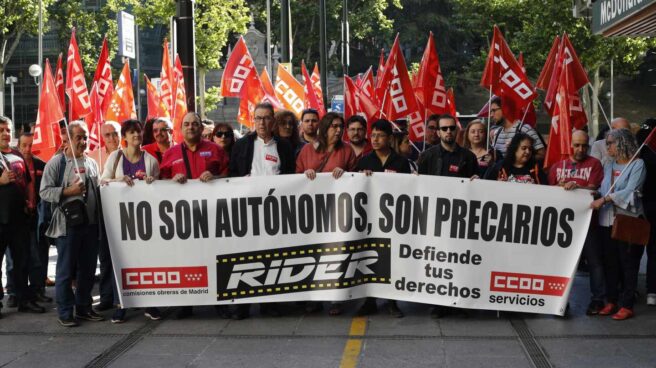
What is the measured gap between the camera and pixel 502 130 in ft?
36.2

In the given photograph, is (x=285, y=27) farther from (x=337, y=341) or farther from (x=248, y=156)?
(x=337, y=341)

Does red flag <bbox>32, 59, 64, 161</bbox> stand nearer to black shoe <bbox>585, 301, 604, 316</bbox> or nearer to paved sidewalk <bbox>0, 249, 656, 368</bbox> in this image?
paved sidewalk <bbox>0, 249, 656, 368</bbox>

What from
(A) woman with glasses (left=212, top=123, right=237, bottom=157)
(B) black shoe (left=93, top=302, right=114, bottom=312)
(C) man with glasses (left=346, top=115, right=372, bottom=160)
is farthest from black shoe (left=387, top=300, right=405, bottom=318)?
(B) black shoe (left=93, top=302, right=114, bottom=312)

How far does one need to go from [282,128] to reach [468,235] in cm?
246

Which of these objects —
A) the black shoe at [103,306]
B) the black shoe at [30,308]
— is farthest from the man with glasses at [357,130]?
the black shoe at [30,308]

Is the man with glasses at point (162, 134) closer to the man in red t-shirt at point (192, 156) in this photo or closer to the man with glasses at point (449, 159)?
the man in red t-shirt at point (192, 156)

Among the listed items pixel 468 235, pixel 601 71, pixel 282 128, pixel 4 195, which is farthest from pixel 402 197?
pixel 601 71

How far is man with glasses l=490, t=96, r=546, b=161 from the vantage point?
10672 mm

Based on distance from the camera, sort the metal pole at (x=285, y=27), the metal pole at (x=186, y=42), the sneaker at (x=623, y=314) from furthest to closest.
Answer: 1. the metal pole at (x=285, y=27)
2. the metal pole at (x=186, y=42)
3. the sneaker at (x=623, y=314)

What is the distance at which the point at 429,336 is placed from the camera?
25.1ft

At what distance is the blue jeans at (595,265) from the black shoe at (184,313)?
12.1 ft

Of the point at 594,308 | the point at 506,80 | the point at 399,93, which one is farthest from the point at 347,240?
the point at 399,93

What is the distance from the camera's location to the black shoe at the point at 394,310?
847 cm

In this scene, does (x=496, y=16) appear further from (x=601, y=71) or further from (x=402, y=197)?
(x=402, y=197)
